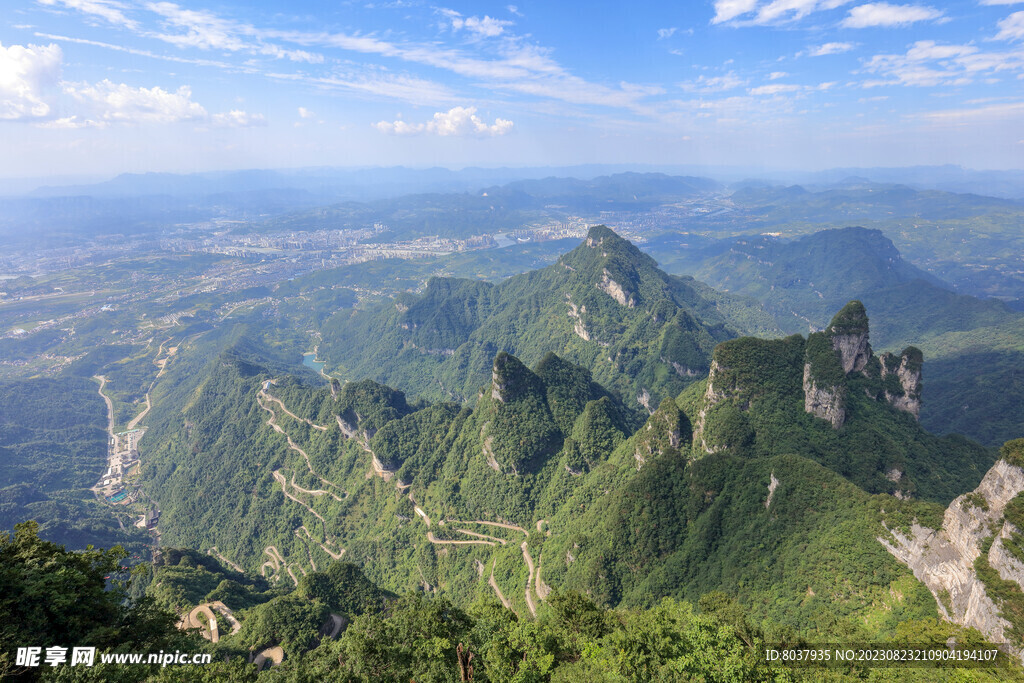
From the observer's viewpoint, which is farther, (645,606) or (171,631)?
(645,606)

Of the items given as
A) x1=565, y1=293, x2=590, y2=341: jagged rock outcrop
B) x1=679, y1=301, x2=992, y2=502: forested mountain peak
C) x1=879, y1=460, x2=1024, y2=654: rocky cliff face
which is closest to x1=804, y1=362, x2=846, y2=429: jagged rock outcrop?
x1=679, y1=301, x2=992, y2=502: forested mountain peak

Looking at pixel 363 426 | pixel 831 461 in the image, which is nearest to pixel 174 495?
pixel 363 426

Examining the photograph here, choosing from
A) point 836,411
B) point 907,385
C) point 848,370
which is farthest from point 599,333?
point 907,385

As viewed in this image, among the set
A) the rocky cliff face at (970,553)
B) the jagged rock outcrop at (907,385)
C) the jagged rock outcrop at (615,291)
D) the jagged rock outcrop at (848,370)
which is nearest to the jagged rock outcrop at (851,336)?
the jagged rock outcrop at (848,370)

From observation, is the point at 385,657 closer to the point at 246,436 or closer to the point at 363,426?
the point at 363,426

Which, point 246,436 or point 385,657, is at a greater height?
point 385,657

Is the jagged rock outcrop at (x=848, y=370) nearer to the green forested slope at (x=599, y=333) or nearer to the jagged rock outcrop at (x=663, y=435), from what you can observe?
the jagged rock outcrop at (x=663, y=435)
